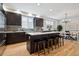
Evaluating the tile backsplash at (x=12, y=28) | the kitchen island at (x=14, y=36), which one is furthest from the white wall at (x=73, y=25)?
the tile backsplash at (x=12, y=28)

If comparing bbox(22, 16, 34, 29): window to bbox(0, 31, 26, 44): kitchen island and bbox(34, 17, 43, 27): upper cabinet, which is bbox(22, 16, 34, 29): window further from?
bbox(0, 31, 26, 44): kitchen island

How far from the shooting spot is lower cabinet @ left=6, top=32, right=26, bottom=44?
503cm

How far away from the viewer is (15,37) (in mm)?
5367

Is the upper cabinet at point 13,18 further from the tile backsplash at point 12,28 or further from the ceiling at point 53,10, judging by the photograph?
the ceiling at point 53,10

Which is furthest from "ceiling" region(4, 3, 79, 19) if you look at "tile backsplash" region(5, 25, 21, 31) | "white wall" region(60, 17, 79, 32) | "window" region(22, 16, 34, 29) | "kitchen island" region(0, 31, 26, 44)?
"kitchen island" region(0, 31, 26, 44)

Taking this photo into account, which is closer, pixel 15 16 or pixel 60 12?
pixel 60 12

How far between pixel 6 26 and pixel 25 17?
1.44 metres

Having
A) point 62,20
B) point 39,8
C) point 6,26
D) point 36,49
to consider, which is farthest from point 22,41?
point 62,20

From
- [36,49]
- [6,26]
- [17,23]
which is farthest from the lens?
[17,23]

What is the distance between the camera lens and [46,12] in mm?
4605

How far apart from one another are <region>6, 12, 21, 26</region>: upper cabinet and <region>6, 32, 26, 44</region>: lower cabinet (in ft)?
2.62

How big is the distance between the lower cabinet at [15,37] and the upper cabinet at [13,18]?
80cm

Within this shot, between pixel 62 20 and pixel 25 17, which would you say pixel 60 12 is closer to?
pixel 62 20

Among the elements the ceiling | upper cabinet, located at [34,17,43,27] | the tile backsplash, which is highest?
the ceiling
